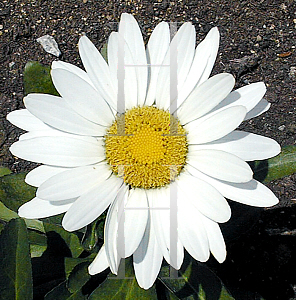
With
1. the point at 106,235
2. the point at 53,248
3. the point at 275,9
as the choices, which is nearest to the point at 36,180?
the point at 106,235

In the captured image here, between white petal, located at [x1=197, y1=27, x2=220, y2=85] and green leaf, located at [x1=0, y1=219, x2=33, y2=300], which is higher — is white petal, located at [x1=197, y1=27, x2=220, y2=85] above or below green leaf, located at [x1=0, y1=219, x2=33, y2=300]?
above

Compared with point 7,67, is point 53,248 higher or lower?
lower

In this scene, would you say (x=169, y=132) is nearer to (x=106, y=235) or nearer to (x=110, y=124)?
(x=110, y=124)

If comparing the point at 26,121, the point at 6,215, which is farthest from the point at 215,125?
the point at 6,215

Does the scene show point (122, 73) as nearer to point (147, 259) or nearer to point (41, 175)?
point (41, 175)

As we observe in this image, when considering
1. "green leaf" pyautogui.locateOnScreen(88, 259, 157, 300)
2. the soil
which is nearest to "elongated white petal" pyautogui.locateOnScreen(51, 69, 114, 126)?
"green leaf" pyautogui.locateOnScreen(88, 259, 157, 300)

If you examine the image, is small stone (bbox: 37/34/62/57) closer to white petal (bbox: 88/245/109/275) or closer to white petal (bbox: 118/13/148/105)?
white petal (bbox: 118/13/148/105)
